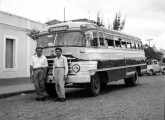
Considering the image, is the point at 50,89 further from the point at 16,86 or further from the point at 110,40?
the point at 16,86

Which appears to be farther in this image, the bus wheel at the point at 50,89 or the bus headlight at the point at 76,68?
the bus wheel at the point at 50,89

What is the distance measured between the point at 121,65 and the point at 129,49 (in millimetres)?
1923

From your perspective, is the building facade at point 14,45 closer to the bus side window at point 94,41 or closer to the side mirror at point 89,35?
the bus side window at point 94,41

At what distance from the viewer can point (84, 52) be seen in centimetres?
988

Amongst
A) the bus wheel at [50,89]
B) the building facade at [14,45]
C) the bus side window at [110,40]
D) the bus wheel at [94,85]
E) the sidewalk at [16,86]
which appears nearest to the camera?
the bus wheel at [94,85]

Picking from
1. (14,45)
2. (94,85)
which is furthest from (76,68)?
(14,45)

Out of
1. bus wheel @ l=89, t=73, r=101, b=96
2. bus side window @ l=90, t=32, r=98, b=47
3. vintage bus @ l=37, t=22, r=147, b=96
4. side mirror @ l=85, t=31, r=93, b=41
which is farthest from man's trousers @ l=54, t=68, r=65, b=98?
bus side window @ l=90, t=32, r=98, b=47

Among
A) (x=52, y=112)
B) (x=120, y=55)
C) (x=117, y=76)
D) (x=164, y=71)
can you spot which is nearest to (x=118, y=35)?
(x=120, y=55)

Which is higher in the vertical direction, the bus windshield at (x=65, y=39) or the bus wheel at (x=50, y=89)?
the bus windshield at (x=65, y=39)

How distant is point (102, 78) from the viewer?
11664 millimetres

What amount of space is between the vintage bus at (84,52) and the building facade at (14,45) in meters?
7.14

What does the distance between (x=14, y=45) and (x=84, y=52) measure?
10005mm

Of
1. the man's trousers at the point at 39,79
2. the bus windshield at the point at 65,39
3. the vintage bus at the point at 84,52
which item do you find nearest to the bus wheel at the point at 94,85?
the vintage bus at the point at 84,52

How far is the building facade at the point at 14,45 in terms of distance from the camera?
57.7 ft
